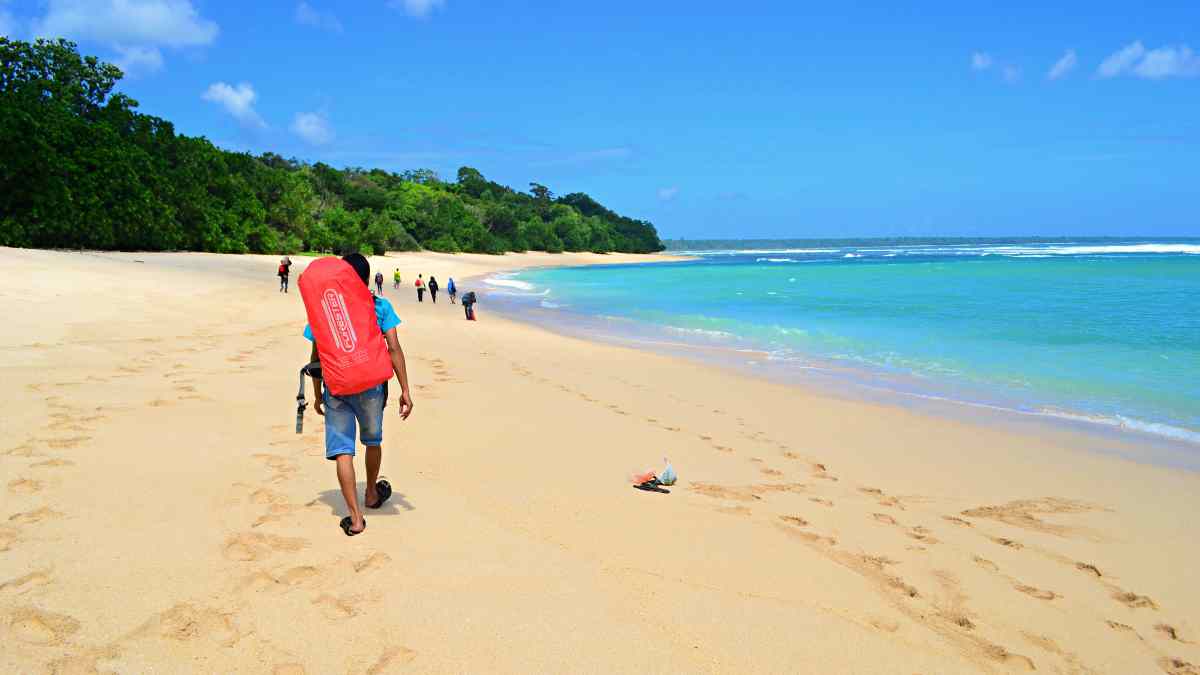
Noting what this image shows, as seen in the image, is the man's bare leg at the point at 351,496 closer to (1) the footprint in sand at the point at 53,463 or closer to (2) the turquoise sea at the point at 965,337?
(1) the footprint in sand at the point at 53,463

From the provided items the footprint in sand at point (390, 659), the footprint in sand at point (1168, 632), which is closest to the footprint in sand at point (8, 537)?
the footprint in sand at point (390, 659)

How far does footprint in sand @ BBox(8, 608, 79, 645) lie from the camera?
2.87 metres

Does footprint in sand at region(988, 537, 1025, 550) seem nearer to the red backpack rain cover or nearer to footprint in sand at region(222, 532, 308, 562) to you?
the red backpack rain cover

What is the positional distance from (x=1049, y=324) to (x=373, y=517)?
20.5 meters

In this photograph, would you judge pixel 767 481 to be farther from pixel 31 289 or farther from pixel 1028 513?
pixel 31 289

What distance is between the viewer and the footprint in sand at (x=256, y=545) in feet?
12.3

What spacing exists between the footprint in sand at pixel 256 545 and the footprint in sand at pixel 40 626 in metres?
0.78

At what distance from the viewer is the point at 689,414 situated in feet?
28.2

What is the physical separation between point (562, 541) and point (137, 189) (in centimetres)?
3986

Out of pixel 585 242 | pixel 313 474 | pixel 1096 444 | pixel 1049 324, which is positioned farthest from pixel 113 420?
pixel 585 242

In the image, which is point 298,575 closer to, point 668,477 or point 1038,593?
point 668,477

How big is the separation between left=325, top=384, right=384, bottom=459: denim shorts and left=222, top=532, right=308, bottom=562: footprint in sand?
1.71 ft

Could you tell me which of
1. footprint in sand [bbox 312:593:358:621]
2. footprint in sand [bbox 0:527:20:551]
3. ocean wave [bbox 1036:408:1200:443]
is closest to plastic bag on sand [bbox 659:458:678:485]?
footprint in sand [bbox 312:593:358:621]

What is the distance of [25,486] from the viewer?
14.5 feet
